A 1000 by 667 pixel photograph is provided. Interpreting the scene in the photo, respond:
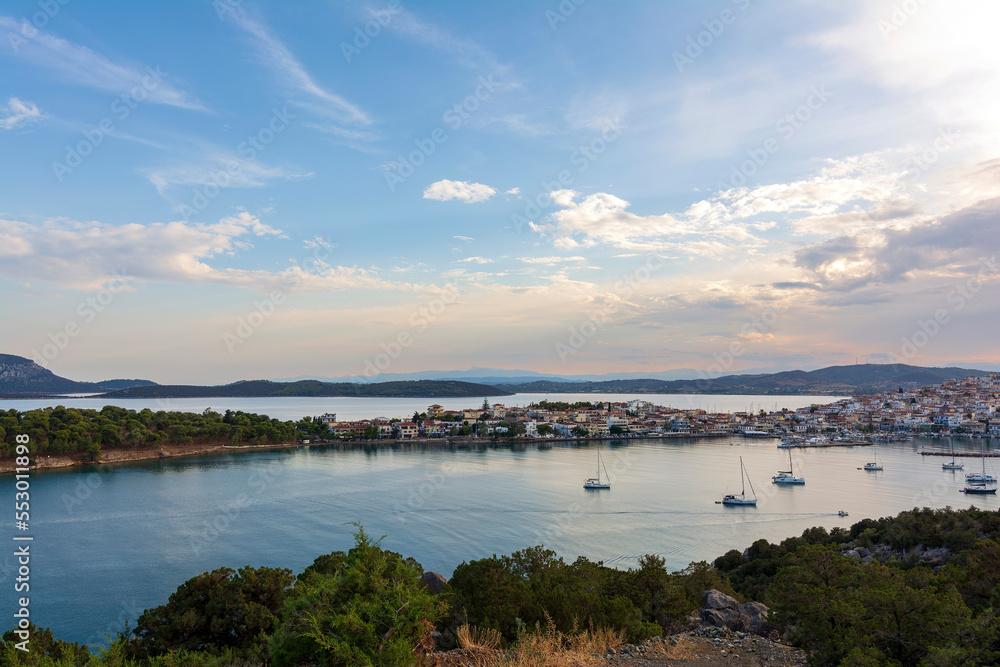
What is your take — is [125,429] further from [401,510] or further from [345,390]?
[345,390]

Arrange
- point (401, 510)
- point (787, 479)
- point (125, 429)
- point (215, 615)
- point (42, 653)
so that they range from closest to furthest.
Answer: point (42, 653) → point (215, 615) → point (401, 510) → point (787, 479) → point (125, 429)

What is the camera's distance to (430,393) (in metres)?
138

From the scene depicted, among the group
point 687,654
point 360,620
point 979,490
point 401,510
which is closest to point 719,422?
point 979,490

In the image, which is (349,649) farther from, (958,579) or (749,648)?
(958,579)

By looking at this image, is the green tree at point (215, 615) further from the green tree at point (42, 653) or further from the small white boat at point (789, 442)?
the small white boat at point (789, 442)

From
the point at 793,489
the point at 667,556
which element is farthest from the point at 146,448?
the point at 793,489

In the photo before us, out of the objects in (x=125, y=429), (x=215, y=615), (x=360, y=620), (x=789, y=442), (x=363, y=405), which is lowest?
(x=789, y=442)

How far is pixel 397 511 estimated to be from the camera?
26156 mm

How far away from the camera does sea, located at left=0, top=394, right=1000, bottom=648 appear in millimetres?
17797

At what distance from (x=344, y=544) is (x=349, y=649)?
759 inches

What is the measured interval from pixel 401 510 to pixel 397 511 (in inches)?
10.6

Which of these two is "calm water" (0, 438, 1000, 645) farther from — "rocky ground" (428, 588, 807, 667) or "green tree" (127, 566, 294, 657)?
"rocky ground" (428, 588, 807, 667)

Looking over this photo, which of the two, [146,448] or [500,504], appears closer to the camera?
[500,504]

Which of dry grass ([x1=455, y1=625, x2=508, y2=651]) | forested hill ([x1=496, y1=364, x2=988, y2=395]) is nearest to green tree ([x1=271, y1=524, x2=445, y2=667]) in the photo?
dry grass ([x1=455, y1=625, x2=508, y2=651])
